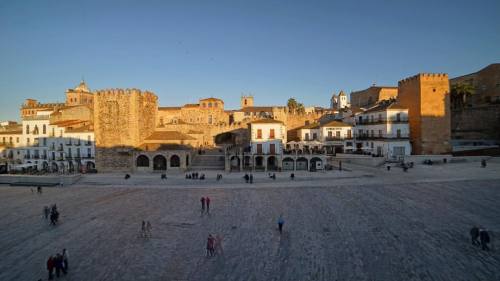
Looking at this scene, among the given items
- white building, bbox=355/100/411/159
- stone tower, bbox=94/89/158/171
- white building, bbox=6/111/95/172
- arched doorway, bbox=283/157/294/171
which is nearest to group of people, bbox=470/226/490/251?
arched doorway, bbox=283/157/294/171

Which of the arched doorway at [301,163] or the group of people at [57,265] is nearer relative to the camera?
the group of people at [57,265]

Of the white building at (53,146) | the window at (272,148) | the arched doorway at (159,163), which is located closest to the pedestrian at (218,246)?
the window at (272,148)

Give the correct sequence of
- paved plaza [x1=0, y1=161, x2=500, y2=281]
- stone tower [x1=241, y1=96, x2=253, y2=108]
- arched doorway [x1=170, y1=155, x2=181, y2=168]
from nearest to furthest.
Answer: paved plaza [x1=0, y1=161, x2=500, y2=281], arched doorway [x1=170, y1=155, x2=181, y2=168], stone tower [x1=241, y1=96, x2=253, y2=108]

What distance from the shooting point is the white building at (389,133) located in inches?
1247

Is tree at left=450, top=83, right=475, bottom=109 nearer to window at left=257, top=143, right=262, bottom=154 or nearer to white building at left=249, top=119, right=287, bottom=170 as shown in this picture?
white building at left=249, top=119, right=287, bottom=170

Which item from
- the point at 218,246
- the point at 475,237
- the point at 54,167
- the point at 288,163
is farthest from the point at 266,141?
the point at 54,167

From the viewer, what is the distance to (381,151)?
32.4 m

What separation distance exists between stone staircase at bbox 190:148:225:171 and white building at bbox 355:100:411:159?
16.8 m

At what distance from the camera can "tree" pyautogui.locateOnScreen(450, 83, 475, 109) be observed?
39312 millimetres

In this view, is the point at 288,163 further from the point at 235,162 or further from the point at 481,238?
the point at 481,238

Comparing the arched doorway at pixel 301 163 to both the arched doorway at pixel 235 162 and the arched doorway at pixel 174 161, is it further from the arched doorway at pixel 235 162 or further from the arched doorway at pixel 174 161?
the arched doorway at pixel 174 161

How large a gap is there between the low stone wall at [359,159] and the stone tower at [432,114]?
246 inches

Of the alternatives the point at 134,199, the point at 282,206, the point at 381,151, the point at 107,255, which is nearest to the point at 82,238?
the point at 107,255

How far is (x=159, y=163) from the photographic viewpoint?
31.5 metres
